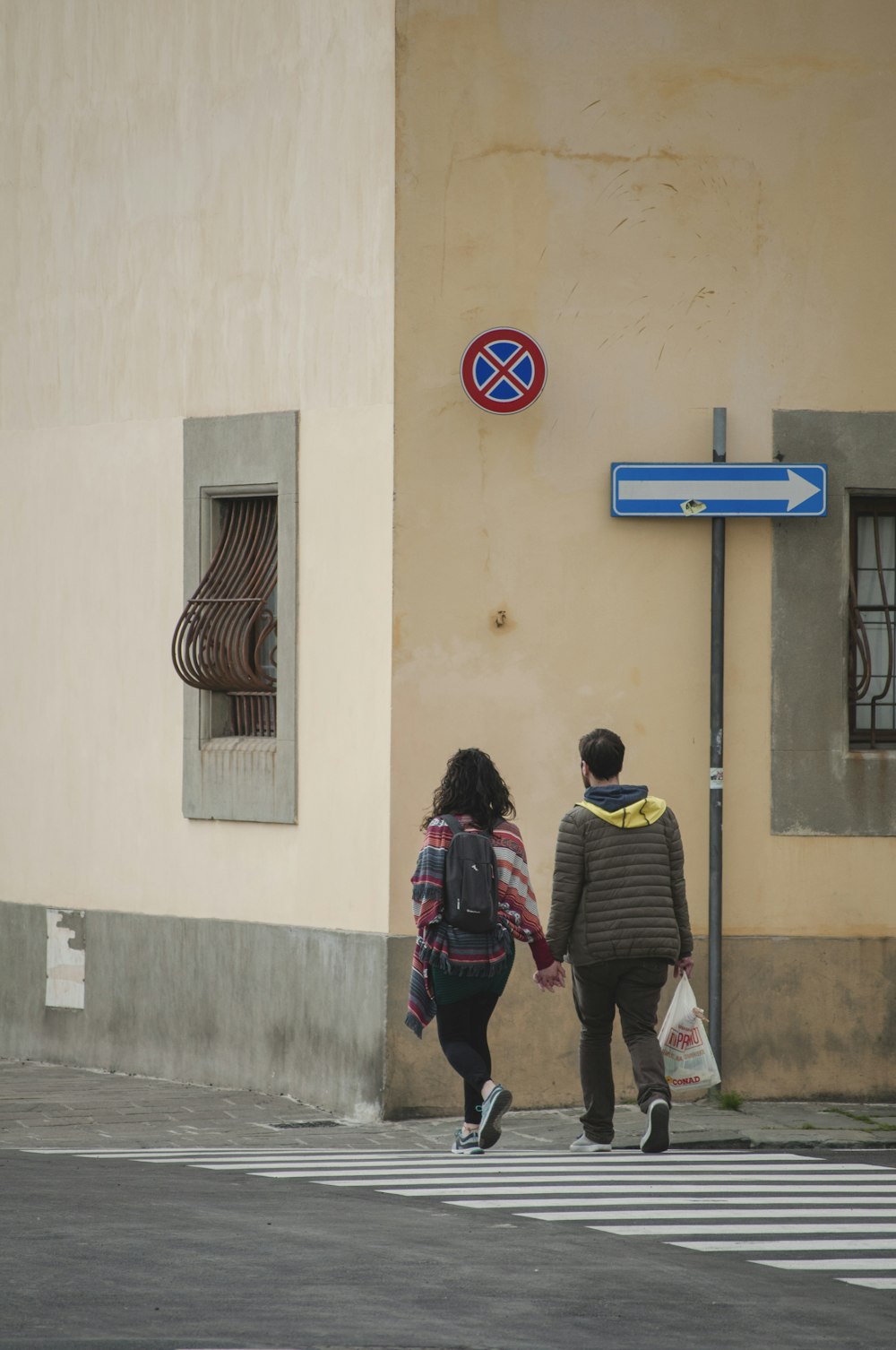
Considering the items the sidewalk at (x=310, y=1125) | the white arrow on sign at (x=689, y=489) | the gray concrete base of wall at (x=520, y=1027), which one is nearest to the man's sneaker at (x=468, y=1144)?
the sidewalk at (x=310, y=1125)

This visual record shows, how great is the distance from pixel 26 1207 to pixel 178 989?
16.4 feet

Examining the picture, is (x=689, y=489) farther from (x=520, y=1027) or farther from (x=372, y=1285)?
(x=372, y=1285)

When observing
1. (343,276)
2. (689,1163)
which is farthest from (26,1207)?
(343,276)

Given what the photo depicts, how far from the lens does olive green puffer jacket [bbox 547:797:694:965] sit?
9719 mm

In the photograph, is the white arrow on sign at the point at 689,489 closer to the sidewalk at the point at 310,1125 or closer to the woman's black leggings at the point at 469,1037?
the woman's black leggings at the point at 469,1037

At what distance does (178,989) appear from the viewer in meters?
12.9

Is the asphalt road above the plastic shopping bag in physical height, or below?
below

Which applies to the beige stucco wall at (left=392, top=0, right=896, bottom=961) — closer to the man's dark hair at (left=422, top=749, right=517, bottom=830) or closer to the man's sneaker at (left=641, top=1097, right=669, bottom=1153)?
the man's dark hair at (left=422, top=749, right=517, bottom=830)

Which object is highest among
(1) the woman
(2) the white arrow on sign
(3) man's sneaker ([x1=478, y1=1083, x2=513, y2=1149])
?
(2) the white arrow on sign

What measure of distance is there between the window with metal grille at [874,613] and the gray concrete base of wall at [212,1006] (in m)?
2.93

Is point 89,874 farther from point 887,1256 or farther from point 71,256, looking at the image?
point 887,1256

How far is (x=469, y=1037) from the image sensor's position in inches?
389

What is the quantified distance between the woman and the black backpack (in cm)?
4

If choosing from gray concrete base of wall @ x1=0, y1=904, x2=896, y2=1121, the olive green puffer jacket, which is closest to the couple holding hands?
the olive green puffer jacket
